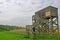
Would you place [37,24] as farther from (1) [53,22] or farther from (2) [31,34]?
(2) [31,34]

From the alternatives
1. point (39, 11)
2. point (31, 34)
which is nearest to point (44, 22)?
point (39, 11)

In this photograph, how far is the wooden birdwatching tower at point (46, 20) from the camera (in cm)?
2753

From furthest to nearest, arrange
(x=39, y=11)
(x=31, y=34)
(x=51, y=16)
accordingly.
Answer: (x=39, y=11)
(x=51, y=16)
(x=31, y=34)

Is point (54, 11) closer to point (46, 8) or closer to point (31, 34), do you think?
point (46, 8)

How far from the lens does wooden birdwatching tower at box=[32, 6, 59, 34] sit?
27.5 m

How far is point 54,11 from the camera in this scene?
28.0 meters

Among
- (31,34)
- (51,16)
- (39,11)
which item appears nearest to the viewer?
(31,34)

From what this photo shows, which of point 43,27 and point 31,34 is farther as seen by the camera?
point 43,27

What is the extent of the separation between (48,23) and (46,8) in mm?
2888

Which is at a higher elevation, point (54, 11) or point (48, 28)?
point (54, 11)

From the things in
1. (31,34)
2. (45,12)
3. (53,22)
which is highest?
(45,12)

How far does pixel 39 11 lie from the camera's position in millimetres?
29547

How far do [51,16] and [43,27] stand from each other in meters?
2.80

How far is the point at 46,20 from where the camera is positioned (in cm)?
2856
